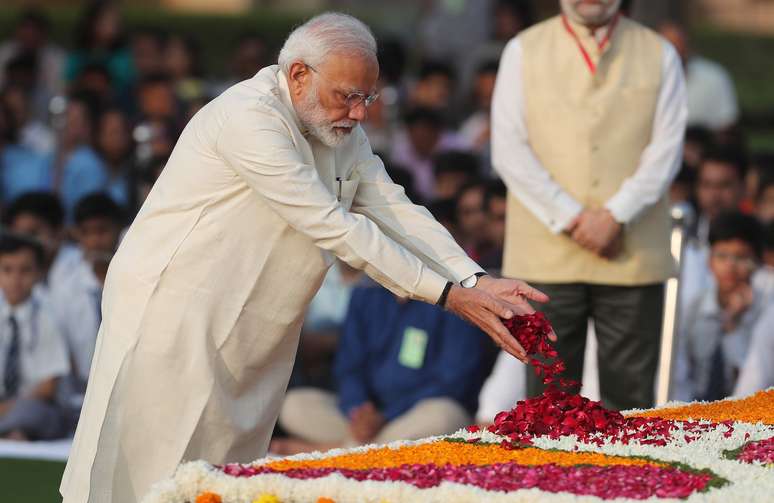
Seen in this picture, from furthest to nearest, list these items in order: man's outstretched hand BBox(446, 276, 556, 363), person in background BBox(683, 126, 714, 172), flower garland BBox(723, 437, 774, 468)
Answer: person in background BBox(683, 126, 714, 172) < man's outstretched hand BBox(446, 276, 556, 363) < flower garland BBox(723, 437, 774, 468)

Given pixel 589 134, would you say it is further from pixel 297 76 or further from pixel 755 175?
pixel 755 175

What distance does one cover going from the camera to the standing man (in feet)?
18.4

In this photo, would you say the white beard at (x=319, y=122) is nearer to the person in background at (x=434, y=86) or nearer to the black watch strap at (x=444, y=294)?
the black watch strap at (x=444, y=294)

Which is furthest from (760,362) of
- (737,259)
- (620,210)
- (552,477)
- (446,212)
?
(552,477)

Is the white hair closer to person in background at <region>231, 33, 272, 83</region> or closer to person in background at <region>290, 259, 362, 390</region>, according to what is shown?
person in background at <region>290, 259, 362, 390</region>

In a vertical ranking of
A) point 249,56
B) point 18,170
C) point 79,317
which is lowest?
point 79,317

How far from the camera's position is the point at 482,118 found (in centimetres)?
1021

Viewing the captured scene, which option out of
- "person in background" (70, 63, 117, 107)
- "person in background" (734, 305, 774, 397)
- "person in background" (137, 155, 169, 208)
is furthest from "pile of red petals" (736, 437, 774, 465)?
"person in background" (70, 63, 117, 107)

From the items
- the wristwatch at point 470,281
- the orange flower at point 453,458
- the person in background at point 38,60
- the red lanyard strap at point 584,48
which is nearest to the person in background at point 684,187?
the red lanyard strap at point 584,48

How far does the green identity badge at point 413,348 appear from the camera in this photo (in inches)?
281

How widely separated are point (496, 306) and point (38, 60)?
8388 millimetres

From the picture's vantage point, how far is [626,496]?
3344 mm

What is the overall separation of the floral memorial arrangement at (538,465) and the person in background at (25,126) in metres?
6.77

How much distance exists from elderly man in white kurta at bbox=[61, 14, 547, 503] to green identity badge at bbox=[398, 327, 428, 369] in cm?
286
